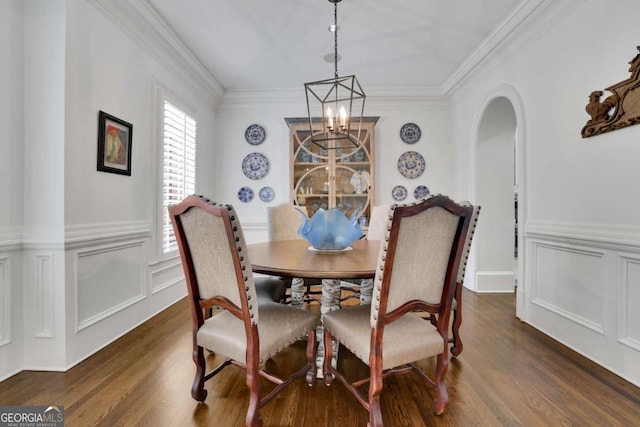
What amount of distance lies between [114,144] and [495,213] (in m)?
3.83

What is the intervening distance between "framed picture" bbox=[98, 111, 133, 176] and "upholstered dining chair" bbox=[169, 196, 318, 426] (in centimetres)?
124

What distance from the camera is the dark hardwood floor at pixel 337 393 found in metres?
1.45

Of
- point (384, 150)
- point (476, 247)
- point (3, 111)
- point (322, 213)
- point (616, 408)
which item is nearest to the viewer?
point (616, 408)

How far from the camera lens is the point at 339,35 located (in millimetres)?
2877

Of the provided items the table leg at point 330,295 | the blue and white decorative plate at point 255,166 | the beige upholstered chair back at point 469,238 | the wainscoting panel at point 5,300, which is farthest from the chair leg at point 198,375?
the blue and white decorative plate at point 255,166

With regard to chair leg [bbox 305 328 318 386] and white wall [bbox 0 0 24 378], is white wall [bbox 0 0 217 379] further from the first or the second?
chair leg [bbox 305 328 318 386]

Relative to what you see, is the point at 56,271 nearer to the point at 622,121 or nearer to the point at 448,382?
the point at 448,382

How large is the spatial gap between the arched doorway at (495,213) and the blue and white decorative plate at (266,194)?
2.64 m

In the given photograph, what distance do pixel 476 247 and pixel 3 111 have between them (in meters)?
4.18

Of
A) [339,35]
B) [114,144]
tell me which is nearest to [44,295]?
[114,144]

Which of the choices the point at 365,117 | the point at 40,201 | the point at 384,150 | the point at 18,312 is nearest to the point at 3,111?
the point at 40,201

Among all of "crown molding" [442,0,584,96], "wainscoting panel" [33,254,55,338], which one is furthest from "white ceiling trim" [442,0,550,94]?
"wainscoting panel" [33,254,55,338]

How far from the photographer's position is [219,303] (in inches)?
54.4

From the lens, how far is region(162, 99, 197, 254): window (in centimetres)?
304
